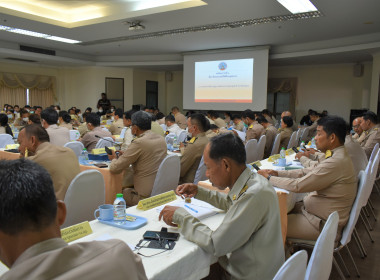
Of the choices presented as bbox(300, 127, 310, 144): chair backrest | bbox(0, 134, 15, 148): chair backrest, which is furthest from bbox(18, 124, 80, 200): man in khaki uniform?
bbox(300, 127, 310, 144): chair backrest

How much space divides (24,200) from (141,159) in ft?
8.10

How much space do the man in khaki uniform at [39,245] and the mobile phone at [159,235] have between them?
76 centimetres

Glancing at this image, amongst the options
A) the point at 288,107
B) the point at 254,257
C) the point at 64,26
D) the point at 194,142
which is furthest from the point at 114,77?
the point at 254,257

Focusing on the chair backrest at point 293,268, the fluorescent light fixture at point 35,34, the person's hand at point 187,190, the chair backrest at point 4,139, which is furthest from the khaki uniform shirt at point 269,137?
the fluorescent light fixture at point 35,34

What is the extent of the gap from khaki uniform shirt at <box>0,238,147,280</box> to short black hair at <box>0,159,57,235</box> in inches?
2.6

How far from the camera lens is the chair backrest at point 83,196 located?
210 cm

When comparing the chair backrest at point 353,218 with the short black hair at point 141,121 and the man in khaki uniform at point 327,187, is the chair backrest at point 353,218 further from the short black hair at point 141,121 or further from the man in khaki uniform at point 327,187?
the short black hair at point 141,121

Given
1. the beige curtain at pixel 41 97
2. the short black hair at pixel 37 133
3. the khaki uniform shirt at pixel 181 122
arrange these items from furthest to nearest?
the beige curtain at pixel 41 97, the khaki uniform shirt at pixel 181 122, the short black hair at pixel 37 133

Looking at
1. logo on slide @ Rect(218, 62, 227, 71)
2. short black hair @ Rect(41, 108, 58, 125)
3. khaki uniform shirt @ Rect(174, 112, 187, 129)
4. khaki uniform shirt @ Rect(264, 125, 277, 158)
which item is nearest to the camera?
short black hair @ Rect(41, 108, 58, 125)

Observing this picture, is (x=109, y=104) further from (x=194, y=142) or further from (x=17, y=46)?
(x=194, y=142)

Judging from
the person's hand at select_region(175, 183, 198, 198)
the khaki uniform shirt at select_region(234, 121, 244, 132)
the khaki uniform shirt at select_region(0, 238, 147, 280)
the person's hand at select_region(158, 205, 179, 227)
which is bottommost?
the person's hand at select_region(158, 205, 179, 227)

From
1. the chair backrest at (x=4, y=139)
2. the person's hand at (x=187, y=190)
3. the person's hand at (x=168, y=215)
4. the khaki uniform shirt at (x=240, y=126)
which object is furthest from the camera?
the khaki uniform shirt at (x=240, y=126)

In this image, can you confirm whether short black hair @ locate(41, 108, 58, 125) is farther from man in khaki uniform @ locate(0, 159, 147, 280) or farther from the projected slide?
the projected slide

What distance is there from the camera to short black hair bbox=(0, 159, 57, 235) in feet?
2.58
